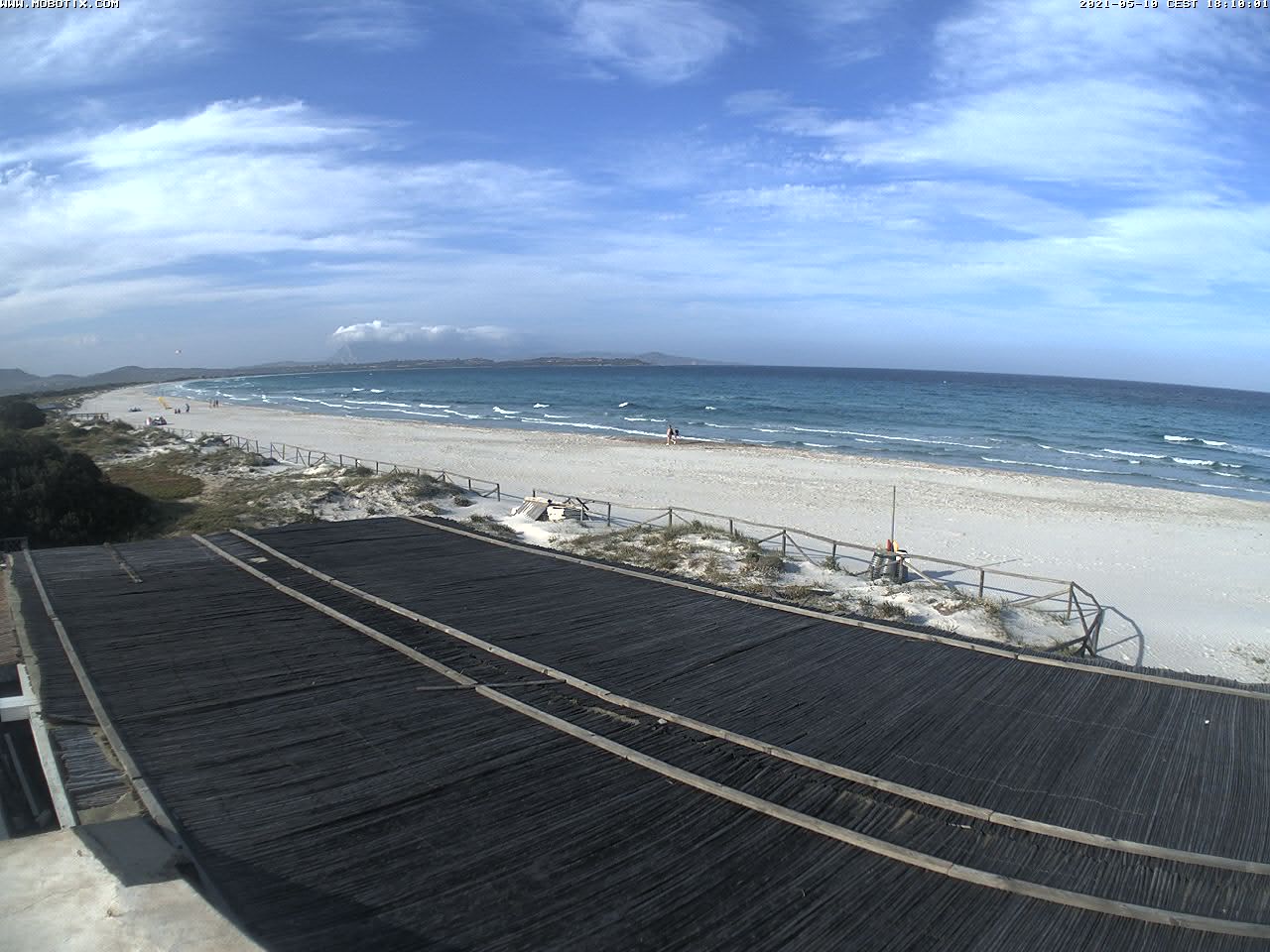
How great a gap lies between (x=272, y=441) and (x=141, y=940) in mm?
47056

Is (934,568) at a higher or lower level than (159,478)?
lower

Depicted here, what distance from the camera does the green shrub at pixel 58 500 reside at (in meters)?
20.8

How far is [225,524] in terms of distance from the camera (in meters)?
21.4

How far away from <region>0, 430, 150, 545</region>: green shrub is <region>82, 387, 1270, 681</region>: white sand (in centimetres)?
1314

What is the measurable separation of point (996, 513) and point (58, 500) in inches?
1187

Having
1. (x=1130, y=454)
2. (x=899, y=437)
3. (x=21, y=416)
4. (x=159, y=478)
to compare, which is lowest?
(x=159, y=478)

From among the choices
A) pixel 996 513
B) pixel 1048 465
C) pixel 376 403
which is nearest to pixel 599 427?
pixel 1048 465

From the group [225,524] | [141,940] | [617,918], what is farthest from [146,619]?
[225,524]

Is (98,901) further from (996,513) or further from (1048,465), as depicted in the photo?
(1048,465)

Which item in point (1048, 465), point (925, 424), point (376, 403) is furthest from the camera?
point (376, 403)

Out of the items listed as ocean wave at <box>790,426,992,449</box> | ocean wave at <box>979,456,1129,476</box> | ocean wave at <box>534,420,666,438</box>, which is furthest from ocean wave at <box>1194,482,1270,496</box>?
ocean wave at <box>534,420,666,438</box>

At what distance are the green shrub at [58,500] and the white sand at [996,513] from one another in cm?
1314

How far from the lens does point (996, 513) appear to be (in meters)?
26.9

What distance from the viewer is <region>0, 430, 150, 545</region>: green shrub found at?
20797 mm
